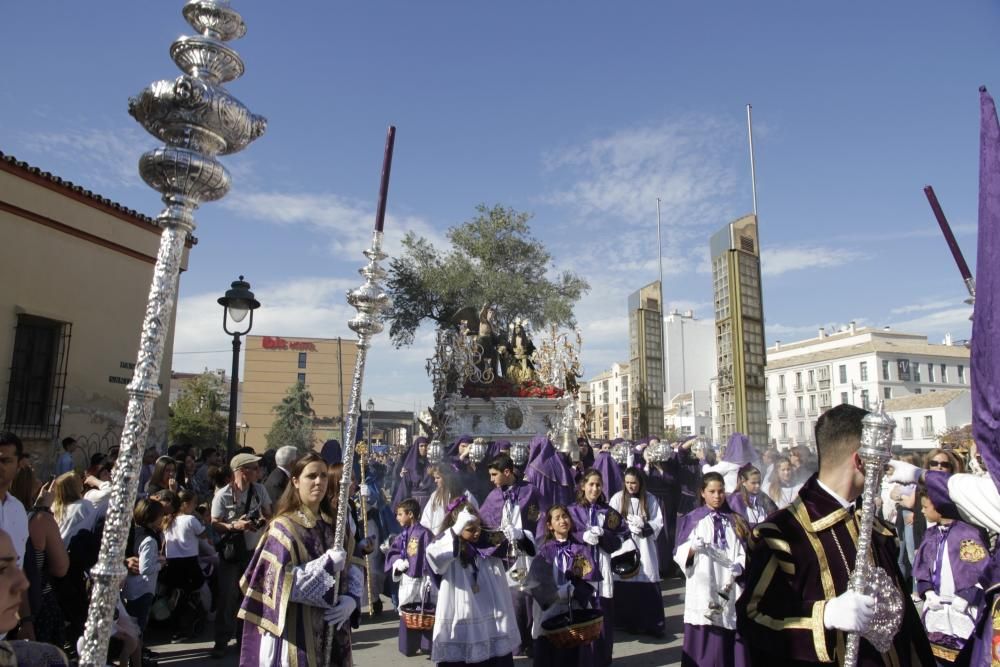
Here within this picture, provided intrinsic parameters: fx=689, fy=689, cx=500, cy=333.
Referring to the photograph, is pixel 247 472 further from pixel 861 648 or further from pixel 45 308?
pixel 45 308

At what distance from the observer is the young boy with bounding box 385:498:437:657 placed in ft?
20.7

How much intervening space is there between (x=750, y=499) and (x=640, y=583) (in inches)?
67.5

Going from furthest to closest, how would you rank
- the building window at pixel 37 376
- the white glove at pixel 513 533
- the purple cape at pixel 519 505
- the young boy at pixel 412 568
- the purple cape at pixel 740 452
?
the building window at pixel 37 376
the purple cape at pixel 740 452
the purple cape at pixel 519 505
the young boy at pixel 412 568
the white glove at pixel 513 533

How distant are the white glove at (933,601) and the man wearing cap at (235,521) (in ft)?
18.9

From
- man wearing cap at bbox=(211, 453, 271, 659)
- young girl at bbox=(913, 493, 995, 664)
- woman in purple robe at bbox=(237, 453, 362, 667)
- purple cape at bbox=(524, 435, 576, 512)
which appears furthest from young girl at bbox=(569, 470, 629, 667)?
purple cape at bbox=(524, 435, 576, 512)

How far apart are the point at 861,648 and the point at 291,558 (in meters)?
2.77

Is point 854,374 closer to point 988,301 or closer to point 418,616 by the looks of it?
point 418,616

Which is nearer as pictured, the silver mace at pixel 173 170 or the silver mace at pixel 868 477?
the silver mace at pixel 173 170

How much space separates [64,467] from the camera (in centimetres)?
1122

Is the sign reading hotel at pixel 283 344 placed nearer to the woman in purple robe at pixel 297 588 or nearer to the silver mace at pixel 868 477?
the woman in purple robe at pixel 297 588

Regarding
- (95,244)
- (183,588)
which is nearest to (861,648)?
(183,588)

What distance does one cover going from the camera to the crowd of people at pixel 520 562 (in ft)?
9.43

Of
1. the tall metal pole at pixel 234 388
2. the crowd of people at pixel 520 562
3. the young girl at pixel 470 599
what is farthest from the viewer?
the tall metal pole at pixel 234 388

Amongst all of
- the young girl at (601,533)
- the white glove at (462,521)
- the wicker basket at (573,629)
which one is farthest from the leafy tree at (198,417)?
the wicker basket at (573,629)
